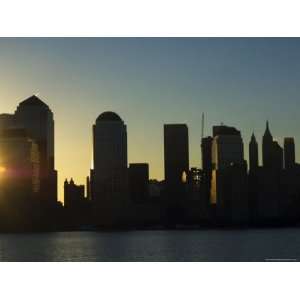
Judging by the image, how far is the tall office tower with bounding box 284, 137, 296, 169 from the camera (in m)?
16.6

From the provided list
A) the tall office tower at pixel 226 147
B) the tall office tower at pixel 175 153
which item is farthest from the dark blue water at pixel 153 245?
the tall office tower at pixel 226 147

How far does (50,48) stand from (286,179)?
461 inches

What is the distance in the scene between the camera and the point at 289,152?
18.8 m

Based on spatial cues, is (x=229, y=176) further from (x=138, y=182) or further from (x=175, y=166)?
(x=175, y=166)

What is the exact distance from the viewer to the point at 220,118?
16609 millimetres

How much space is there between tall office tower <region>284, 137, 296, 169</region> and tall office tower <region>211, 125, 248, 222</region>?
1151 mm

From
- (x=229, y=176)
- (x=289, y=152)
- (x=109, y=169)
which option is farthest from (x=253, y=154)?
(x=109, y=169)

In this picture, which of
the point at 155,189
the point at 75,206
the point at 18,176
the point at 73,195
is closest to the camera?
the point at 73,195

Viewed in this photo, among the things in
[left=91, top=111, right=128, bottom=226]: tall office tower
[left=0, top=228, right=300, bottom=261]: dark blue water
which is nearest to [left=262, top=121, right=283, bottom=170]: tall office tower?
[left=0, top=228, right=300, bottom=261]: dark blue water

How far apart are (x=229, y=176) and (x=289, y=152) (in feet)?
18.3

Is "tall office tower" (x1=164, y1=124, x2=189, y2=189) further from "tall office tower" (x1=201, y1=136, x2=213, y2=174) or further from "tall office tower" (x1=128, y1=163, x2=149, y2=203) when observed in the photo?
"tall office tower" (x1=128, y1=163, x2=149, y2=203)
